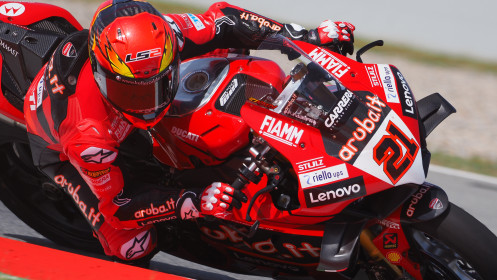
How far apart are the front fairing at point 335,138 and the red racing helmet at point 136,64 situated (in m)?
0.40

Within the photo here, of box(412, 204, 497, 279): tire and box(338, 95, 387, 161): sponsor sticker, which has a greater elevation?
box(338, 95, 387, 161): sponsor sticker

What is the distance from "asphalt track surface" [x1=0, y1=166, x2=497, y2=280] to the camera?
437 cm

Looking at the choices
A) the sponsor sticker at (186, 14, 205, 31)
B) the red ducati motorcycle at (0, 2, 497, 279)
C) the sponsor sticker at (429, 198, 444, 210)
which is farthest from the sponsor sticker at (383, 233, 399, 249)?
the sponsor sticker at (186, 14, 205, 31)

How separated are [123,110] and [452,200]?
3396 mm

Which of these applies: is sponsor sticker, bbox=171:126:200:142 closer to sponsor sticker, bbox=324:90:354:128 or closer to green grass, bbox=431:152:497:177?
sponsor sticker, bbox=324:90:354:128

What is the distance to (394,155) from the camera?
3135 mm

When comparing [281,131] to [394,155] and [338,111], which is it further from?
[394,155]

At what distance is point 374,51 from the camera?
32.9 feet

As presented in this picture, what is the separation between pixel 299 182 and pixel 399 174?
43 centimetres

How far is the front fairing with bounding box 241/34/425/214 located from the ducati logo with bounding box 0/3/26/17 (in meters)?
1.88

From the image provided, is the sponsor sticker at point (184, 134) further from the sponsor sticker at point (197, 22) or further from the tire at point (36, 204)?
the tire at point (36, 204)

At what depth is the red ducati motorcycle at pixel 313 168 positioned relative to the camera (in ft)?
10.4

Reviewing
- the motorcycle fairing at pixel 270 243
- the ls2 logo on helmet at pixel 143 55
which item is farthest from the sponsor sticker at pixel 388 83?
the ls2 logo on helmet at pixel 143 55

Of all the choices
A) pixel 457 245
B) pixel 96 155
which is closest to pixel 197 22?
pixel 96 155
